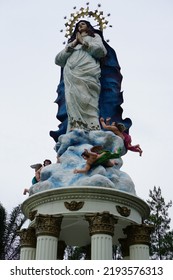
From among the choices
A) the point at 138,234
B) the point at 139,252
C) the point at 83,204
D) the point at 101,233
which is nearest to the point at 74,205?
the point at 83,204

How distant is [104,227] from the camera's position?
48.2 ft

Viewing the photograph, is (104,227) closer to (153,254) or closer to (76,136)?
(76,136)

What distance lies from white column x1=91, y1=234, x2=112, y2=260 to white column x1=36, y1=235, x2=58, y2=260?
133cm

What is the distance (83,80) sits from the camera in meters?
19.0

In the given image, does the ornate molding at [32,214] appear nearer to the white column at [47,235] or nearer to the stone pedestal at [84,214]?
the stone pedestal at [84,214]

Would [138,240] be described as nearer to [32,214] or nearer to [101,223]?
[101,223]

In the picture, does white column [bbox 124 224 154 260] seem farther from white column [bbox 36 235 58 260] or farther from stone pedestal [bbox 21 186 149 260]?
white column [bbox 36 235 58 260]

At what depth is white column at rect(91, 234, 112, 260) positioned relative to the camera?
14305 millimetres

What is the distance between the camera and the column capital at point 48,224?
1497 centimetres

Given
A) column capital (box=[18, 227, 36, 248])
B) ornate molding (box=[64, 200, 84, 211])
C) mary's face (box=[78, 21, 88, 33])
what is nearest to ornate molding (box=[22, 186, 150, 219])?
ornate molding (box=[64, 200, 84, 211])

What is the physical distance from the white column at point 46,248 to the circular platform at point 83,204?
0.88 meters

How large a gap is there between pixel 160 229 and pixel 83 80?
1487 centimetres

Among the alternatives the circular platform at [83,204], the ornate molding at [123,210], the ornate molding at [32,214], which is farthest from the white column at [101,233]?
the ornate molding at [32,214]
